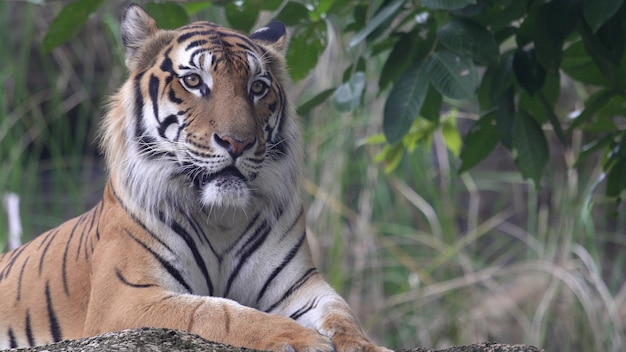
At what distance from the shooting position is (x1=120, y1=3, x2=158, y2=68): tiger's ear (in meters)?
3.04

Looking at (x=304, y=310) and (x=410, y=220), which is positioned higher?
(x=304, y=310)

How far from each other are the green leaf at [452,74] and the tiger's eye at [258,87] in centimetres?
56

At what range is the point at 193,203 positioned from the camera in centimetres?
289

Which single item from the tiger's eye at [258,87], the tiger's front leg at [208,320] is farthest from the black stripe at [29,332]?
the tiger's eye at [258,87]

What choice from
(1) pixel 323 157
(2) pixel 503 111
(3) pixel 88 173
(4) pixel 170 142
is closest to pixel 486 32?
(2) pixel 503 111

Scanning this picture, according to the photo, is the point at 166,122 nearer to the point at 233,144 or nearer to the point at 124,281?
the point at 233,144

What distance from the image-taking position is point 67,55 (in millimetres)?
8375

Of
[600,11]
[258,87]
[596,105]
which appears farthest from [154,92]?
[596,105]

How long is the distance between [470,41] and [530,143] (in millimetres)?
535

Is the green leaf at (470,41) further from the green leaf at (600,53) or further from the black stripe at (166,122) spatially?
the black stripe at (166,122)

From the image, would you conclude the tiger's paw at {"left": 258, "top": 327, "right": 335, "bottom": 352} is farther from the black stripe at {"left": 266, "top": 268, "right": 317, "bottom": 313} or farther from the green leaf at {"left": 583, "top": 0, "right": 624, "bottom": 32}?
the green leaf at {"left": 583, "top": 0, "right": 624, "bottom": 32}

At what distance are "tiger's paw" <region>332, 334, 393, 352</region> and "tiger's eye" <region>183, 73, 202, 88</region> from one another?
0.96 metres

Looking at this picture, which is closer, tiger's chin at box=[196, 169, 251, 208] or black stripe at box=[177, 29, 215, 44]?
tiger's chin at box=[196, 169, 251, 208]

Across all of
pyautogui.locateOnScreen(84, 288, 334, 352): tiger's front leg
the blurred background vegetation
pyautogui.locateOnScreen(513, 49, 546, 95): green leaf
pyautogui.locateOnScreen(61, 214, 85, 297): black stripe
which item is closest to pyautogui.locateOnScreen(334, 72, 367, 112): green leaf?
pyautogui.locateOnScreen(513, 49, 546, 95): green leaf
